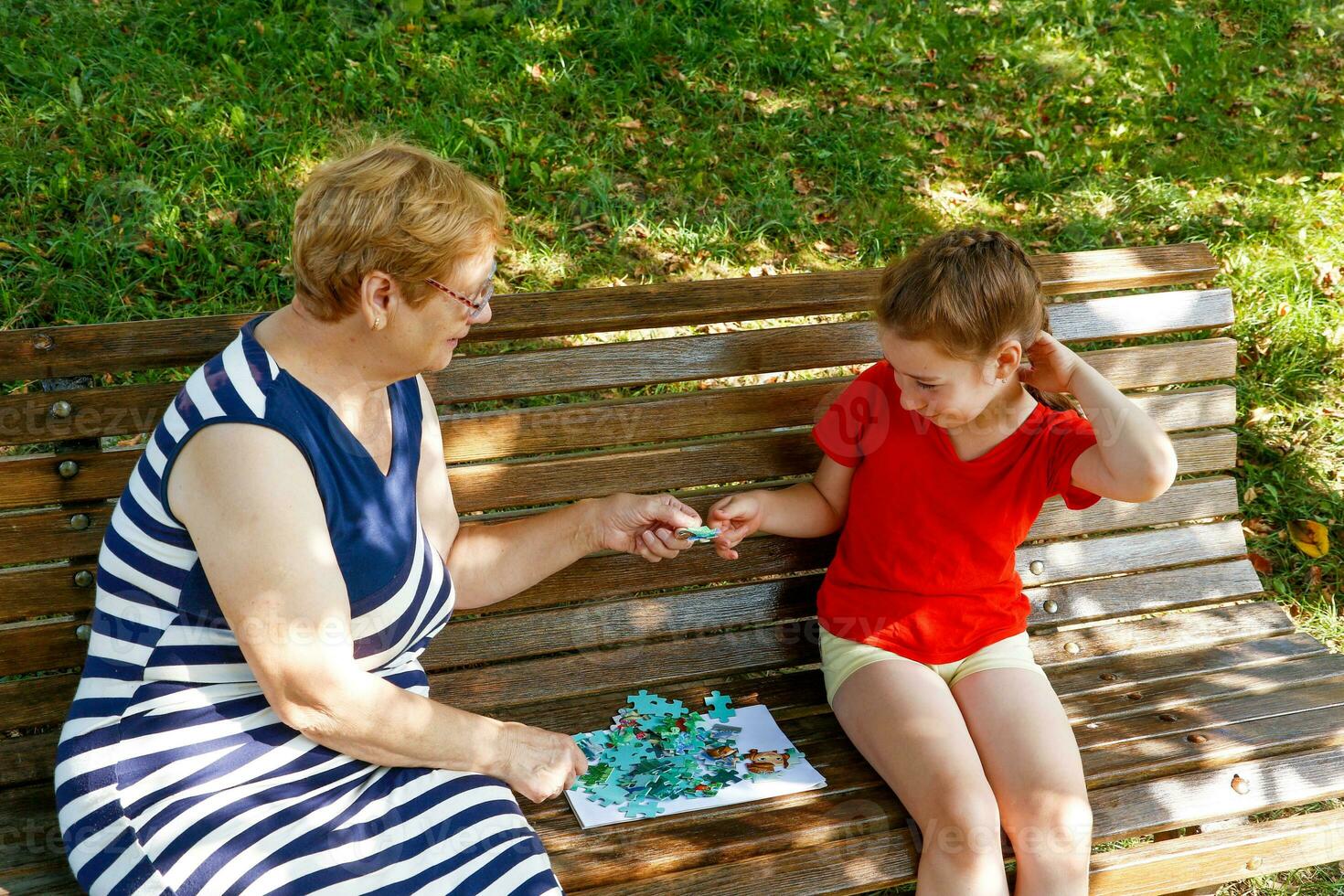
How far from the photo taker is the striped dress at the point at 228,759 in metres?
2.17

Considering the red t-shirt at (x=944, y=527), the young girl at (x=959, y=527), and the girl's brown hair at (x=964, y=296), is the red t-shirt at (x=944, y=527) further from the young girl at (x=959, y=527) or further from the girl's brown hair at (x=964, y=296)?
the girl's brown hair at (x=964, y=296)

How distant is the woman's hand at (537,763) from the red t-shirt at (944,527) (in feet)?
2.81

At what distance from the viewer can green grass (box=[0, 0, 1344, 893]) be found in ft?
15.7

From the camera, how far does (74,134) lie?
4953 mm

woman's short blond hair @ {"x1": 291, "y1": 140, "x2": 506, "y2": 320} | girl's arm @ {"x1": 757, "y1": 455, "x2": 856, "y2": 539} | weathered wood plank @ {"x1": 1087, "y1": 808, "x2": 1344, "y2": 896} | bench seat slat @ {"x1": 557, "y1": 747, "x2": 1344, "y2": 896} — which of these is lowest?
weathered wood plank @ {"x1": 1087, "y1": 808, "x2": 1344, "y2": 896}

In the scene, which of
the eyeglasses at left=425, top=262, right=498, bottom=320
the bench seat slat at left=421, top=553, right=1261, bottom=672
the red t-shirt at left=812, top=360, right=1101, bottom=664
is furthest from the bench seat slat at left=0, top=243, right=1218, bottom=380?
the bench seat slat at left=421, top=553, right=1261, bottom=672

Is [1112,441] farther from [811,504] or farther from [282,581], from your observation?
[282,581]

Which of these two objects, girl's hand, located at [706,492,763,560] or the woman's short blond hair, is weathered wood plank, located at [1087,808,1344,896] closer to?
girl's hand, located at [706,492,763,560]

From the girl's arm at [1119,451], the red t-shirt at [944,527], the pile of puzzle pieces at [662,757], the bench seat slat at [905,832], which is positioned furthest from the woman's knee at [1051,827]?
the girl's arm at [1119,451]

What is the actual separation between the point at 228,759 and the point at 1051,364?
2.05 m

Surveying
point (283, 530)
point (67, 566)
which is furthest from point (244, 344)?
point (67, 566)

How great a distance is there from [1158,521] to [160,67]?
4.41m

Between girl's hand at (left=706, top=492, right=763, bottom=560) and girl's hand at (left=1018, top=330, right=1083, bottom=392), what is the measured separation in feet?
2.47

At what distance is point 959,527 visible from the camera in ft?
9.85
